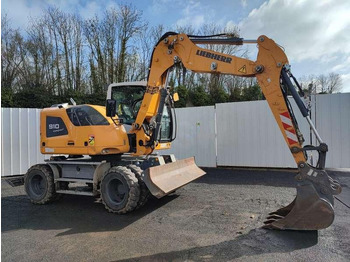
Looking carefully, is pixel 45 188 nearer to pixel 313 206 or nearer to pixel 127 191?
pixel 127 191

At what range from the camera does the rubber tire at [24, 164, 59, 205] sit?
662 centimetres

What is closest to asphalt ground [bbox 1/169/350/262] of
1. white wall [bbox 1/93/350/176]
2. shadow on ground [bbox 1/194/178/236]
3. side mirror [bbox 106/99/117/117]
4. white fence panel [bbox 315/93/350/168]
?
shadow on ground [bbox 1/194/178/236]

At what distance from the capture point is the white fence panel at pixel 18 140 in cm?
994

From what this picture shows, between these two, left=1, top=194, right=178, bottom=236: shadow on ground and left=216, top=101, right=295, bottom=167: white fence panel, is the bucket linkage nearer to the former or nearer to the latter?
left=1, top=194, right=178, bottom=236: shadow on ground

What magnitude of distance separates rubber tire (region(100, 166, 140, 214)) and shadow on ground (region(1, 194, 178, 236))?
150mm

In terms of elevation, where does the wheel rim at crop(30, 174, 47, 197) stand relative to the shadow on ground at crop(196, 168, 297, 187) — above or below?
above

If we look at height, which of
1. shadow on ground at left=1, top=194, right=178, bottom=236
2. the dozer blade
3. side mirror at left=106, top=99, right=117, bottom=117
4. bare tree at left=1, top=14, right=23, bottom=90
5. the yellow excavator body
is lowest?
shadow on ground at left=1, top=194, right=178, bottom=236

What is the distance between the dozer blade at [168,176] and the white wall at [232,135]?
412cm

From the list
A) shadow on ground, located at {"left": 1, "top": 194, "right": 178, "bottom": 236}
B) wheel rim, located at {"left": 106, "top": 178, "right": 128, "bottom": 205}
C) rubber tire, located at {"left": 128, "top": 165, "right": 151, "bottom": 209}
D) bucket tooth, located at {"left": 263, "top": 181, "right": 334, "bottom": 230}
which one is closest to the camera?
bucket tooth, located at {"left": 263, "top": 181, "right": 334, "bottom": 230}

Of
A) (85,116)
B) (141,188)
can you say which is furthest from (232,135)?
(85,116)

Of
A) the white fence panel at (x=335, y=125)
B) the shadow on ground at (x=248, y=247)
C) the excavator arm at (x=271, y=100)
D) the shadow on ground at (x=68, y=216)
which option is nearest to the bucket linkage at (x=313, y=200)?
the excavator arm at (x=271, y=100)

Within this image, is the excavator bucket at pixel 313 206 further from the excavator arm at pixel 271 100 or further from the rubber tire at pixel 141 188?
the rubber tire at pixel 141 188

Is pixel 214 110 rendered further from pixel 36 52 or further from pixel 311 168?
pixel 36 52

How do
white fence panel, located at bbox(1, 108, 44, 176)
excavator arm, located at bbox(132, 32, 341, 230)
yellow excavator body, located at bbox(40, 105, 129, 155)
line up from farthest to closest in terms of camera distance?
1. white fence panel, located at bbox(1, 108, 44, 176)
2. yellow excavator body, located at bbox(40, 105, 129, 155)
3. excavator arm, located at bbox(132, 32, 341, 230)
